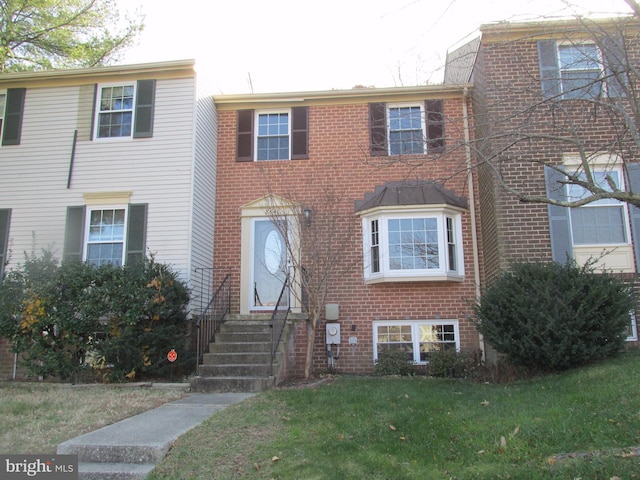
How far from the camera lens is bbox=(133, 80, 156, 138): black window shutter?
11062 millimetres

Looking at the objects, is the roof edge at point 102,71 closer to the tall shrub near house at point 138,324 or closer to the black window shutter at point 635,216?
the tall shrub near house at point 138,324

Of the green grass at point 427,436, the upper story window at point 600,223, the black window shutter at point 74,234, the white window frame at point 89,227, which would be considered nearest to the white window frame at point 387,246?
the upper story window at point 600,223

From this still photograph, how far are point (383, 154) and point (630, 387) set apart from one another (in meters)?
6.95

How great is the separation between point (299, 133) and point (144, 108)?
3.44 m

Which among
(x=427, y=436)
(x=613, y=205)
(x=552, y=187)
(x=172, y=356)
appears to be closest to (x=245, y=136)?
(x=172, y=356)

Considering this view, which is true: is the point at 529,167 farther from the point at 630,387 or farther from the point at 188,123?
the point at 188,123

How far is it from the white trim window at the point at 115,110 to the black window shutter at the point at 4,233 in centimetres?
260

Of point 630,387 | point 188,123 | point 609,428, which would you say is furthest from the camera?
point 188,123

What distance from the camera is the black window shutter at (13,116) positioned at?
11.5 metres

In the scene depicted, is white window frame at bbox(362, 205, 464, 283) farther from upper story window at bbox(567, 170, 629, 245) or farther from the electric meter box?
upper story window at bbox(567, 170, 629, 245)

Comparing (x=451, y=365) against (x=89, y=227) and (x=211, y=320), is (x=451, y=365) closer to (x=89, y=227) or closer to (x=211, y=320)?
(x=211, y=320)

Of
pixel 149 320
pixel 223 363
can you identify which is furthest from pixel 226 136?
pixel 223 363

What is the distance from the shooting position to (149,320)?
30.1ft

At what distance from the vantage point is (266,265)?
Result: 37.6 feet
